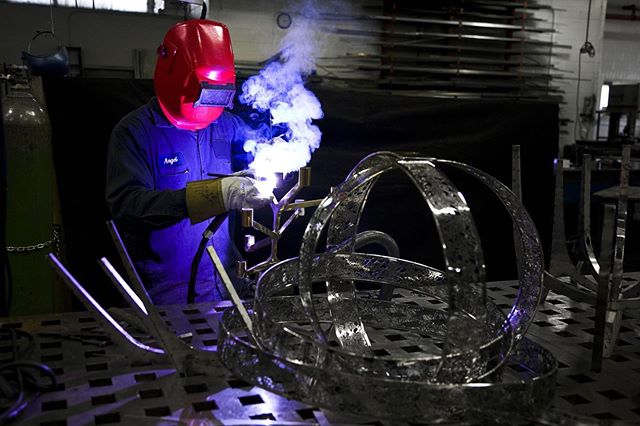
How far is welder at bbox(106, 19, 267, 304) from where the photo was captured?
1.89 m

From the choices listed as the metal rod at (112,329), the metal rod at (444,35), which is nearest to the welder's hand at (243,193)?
the metal rod at (112,329)

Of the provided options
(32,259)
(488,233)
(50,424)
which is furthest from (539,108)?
(50,424)

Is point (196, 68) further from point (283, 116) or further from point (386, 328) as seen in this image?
point (386, 328)

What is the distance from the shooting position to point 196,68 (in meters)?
1.87

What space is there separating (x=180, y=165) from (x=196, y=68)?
0.48 metres

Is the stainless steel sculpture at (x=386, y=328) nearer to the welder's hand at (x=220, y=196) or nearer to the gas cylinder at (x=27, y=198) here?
the welder's hand at (x=220, y=196)

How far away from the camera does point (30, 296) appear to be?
2.24 m

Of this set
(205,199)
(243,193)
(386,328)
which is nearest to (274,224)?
(243,193)

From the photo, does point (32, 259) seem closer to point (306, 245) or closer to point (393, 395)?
point (306, 245)

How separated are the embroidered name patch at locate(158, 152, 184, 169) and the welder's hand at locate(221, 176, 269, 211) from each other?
17.4 inches

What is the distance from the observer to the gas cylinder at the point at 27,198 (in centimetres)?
216

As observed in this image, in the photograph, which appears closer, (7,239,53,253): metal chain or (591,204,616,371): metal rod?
(591,204,616,371): metal rod

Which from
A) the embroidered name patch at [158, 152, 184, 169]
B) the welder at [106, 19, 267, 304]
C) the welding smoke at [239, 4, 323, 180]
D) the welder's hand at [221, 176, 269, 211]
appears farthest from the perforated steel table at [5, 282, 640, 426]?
the embroidered name patch at [158, 152, 184, 169]

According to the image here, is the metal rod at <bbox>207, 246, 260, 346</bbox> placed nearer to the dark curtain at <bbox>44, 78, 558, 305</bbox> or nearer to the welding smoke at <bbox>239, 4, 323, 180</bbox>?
the welding smoke at <bbox>239, 4, 323, 180</bbox>
